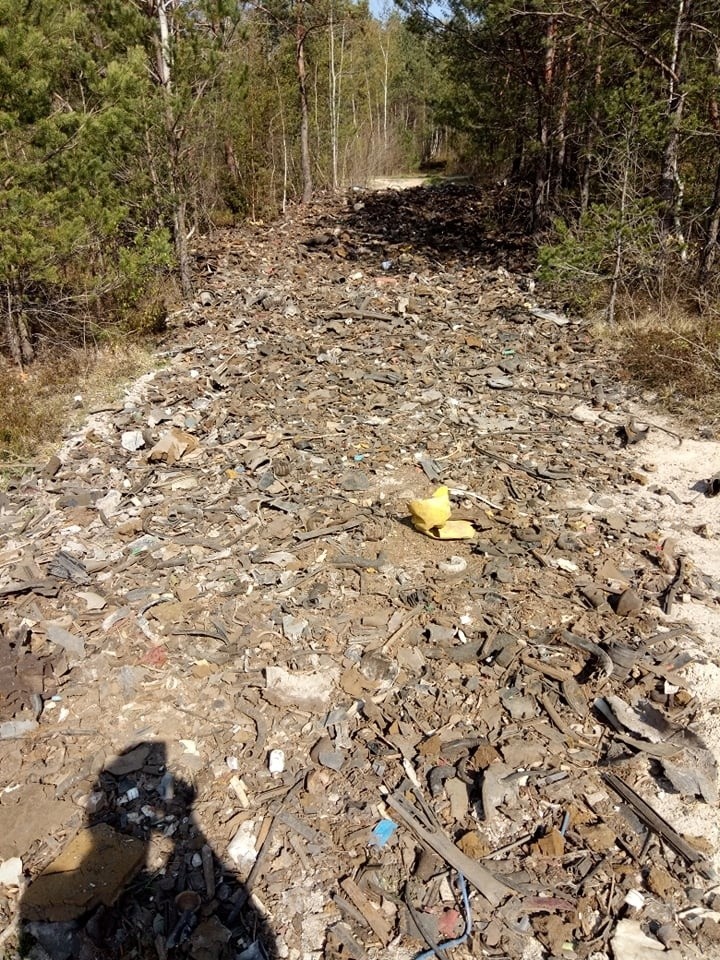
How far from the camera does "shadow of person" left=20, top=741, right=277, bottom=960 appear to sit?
7.57 ft

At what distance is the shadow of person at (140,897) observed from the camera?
2.31 meters

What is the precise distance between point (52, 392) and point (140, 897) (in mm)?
6381

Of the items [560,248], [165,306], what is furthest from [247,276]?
[560,248]

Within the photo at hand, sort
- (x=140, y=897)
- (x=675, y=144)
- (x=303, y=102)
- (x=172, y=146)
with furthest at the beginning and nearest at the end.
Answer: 1. (x=303, y=102)
2. (x=172, y=146)
3. (x=675, y=144)
4. (x=140, y=897)

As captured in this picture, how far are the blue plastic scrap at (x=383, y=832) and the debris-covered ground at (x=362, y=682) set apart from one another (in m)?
0.03

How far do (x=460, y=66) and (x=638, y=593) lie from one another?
480 inches

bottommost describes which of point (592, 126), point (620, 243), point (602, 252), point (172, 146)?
point (602, 252)

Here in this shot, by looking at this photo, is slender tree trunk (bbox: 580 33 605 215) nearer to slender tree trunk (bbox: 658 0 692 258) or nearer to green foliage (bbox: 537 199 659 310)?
green foliage (bbox: 537 199 659 310)

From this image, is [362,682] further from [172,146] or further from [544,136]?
[544,136]

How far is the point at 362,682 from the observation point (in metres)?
3.44

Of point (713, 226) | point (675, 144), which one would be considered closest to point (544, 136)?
point (675, 144)

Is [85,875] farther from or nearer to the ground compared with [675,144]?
nearer to the ground

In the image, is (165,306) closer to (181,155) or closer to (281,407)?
(181,155)

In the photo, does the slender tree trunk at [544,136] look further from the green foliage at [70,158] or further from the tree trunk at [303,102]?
the tree trunk at [303,102]
